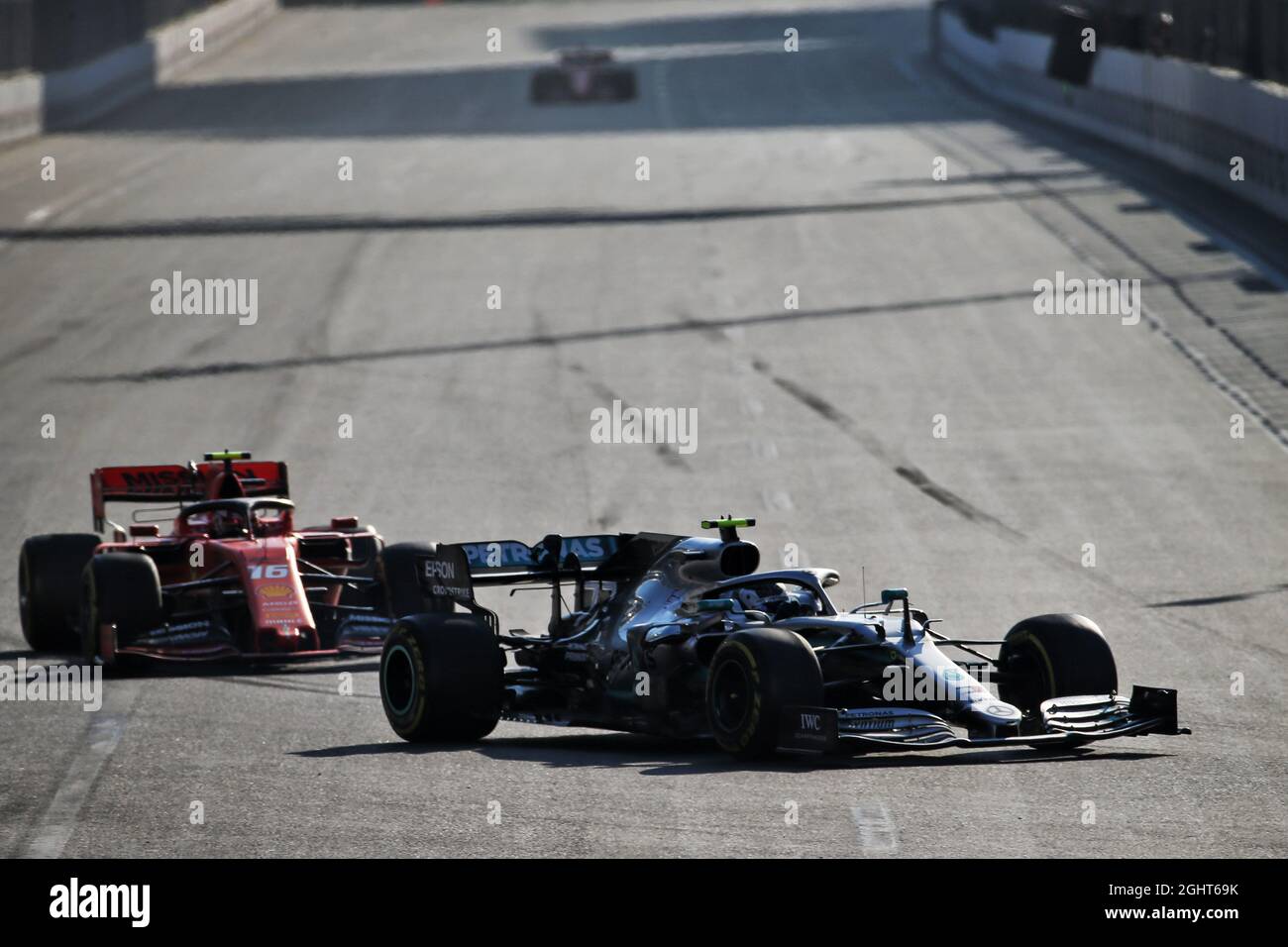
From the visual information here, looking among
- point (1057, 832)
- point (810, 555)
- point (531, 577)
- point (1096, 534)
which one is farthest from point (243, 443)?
point (1057, 832)

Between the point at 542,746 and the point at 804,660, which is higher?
the point at 804,660

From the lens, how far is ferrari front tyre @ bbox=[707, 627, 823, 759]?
10945 mm

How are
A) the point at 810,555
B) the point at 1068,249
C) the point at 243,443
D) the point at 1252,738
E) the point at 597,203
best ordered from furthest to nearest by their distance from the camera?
the point at 597,203
the point at 1068,249
the point at 243,443
the point at 810,555
the point at 1252,738

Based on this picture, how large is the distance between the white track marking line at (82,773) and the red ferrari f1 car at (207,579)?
0.89m

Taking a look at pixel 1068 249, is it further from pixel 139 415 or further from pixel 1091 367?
pixel 139 415

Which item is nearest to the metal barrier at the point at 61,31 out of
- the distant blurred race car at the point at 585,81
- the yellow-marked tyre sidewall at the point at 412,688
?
the distant blurred race car at the point at 585,81

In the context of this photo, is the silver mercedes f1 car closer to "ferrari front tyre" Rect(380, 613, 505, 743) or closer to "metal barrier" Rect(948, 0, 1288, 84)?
"ferrari front tyre" Rect(380, 613, 505, 743)

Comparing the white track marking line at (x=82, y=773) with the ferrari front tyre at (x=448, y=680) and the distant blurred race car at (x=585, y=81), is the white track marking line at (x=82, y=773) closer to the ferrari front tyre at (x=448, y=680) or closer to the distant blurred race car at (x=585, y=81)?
the ferrari front tyre at (x=448, y=680)

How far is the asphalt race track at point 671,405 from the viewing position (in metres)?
10.3

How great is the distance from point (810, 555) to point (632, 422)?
19.6 feet

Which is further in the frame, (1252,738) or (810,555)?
(810,555)

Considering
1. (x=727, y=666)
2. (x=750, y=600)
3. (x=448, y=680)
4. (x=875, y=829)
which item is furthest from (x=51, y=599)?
(x=875, y=829)

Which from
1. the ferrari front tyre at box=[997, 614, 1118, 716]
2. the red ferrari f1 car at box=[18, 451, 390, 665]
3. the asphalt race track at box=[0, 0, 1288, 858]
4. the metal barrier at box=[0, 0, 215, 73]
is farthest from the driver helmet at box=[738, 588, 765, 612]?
the metal barrier at box=[0, 0, 215, 73]

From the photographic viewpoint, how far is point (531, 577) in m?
13.9
